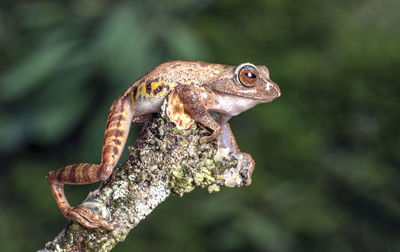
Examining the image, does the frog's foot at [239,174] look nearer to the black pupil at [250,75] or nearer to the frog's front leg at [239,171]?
the frog's front leg at [239,171]

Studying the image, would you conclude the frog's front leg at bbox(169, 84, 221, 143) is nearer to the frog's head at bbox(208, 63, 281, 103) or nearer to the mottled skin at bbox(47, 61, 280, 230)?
the mottled skin at bbox(47, 61, 280, 230)

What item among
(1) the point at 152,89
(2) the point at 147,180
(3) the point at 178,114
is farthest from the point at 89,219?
(1) the point at 152,89

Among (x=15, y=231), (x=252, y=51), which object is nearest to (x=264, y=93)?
(x=252, y=51)

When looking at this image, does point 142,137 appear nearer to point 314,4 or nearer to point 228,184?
point 228,184

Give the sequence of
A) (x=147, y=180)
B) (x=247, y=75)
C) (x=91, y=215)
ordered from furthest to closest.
A: (x=247, y=75), (x=147, y=180), (x=91, y=215)

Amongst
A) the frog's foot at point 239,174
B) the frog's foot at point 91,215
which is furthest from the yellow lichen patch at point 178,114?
the frog's foot at point 91,215

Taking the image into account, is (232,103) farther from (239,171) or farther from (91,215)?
(91,215)
